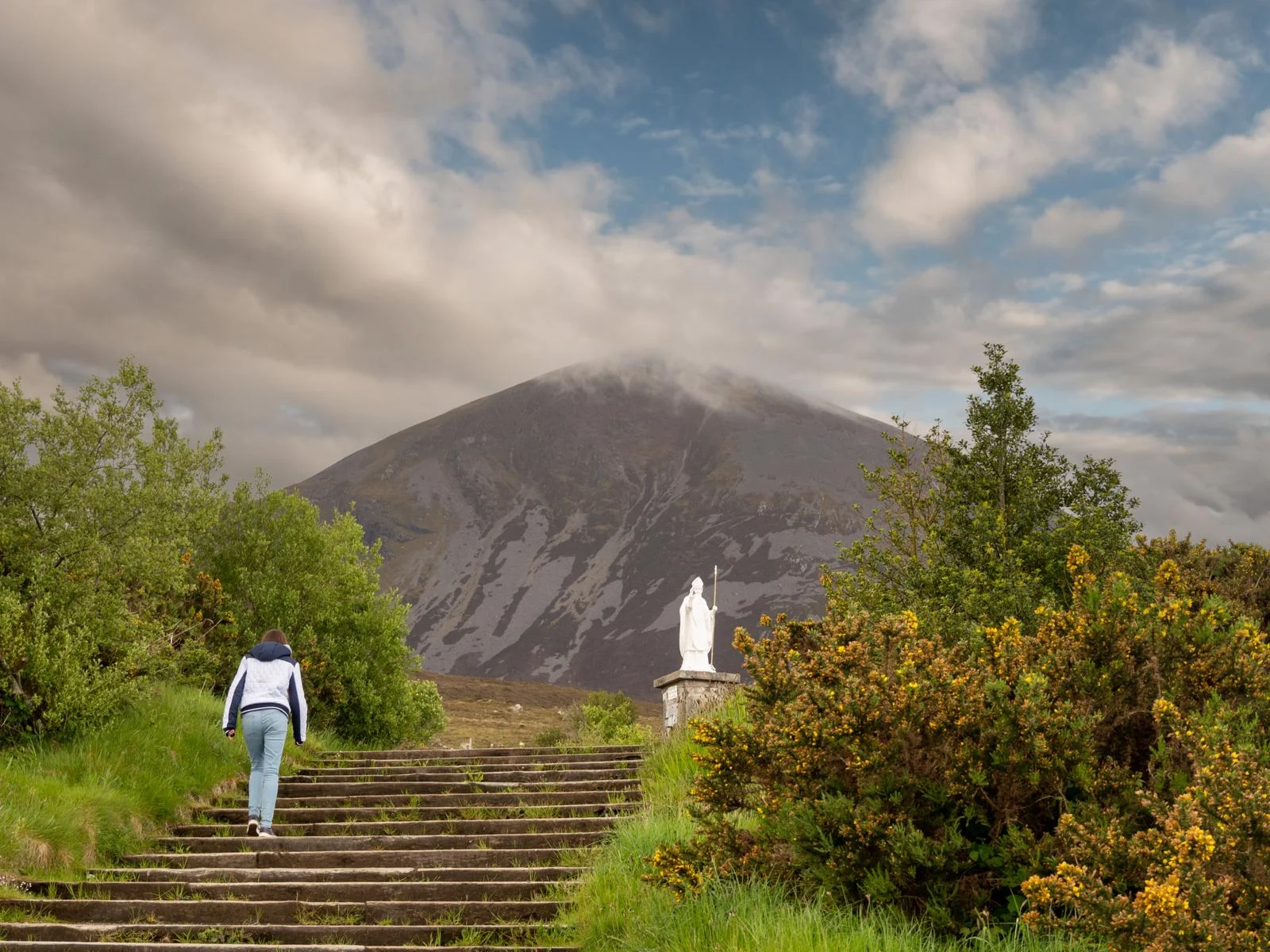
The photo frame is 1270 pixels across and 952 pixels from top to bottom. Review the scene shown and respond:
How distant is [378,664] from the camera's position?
74.6 ft

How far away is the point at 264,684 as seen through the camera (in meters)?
10.9

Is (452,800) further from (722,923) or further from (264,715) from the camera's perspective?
(722,923)

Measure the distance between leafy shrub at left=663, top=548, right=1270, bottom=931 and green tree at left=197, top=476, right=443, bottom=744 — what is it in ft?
53.9

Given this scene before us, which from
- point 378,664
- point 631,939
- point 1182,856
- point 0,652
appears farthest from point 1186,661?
point 378,664

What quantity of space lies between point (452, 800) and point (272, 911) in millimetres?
3849

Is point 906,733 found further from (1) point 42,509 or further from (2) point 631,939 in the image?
(1) point 42,509

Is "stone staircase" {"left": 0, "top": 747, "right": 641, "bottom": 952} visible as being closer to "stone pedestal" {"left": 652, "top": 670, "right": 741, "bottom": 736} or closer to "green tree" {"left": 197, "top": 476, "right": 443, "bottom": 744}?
"stone pedestal" {"left": 652, "top": 670, "right": 741, "bottom": 736}

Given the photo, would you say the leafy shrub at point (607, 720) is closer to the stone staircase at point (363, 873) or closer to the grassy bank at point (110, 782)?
the stone staircase at point (363, 873)

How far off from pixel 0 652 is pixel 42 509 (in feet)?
7.39

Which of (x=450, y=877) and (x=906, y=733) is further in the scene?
(x=450, y=877)

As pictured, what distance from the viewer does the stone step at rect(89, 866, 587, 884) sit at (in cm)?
912

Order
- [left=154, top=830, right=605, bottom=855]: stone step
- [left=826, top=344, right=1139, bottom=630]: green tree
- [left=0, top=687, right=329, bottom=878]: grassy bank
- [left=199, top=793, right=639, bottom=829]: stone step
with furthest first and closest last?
[left=826, top=344, right=1139, bottom=630]: green tree < [left=199, top=793, right=639, bottom=829]: stone step < [left=154, top=830, right=605, bottom=855]: stone step < [left=0, top=687, right=329, bottom=878]: grassy bank

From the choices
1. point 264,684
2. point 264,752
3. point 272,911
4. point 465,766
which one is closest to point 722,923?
point 272,911

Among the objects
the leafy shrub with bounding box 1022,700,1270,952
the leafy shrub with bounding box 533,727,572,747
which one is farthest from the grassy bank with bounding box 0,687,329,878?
the leafy shrub with bounding box 533,727,572,747
